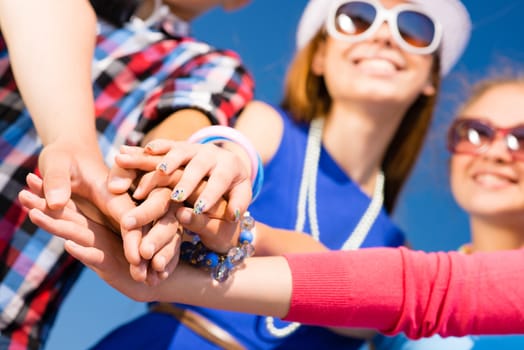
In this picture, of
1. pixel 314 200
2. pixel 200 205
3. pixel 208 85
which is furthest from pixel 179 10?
pixel 200 205

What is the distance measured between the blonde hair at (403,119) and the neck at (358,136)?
0.06 m

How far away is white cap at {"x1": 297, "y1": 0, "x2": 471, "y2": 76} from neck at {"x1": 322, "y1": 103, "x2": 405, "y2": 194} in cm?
18

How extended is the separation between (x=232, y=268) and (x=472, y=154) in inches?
28.4

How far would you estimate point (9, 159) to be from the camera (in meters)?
0.94

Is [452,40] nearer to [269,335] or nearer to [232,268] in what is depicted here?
[269,335]

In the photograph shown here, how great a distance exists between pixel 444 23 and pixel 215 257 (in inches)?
34.5

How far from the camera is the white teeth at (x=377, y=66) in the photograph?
4.11 ft

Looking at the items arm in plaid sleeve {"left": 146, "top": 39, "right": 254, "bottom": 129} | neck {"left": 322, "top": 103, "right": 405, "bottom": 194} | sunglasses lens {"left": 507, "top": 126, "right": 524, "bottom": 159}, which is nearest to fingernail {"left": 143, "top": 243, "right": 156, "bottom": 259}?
arm in plaid sleeve {"left": 146, "top": 39, "right": 254, "bottom": 129}

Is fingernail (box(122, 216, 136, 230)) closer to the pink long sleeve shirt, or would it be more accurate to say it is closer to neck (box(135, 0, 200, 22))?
the pink long sleeve shirt

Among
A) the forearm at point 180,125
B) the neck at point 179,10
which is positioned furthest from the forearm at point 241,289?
the neck at point 179,10

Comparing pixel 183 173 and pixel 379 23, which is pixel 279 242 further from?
pixel 379 23

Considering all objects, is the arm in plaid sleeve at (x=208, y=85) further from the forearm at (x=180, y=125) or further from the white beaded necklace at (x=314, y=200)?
the white beaded necklace at (x=314, y=200)

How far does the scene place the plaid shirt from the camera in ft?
3.11

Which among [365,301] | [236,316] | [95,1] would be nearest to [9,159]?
[95,1]
